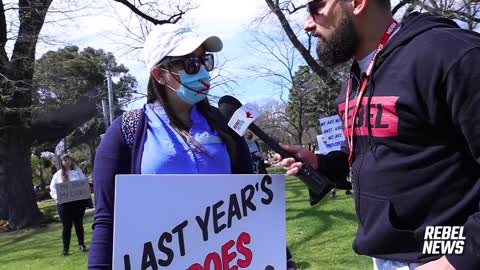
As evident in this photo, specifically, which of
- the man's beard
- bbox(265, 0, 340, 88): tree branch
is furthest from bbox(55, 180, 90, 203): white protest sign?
the man's beard

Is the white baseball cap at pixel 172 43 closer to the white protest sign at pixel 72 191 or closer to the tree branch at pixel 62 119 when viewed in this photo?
the white protest sign at pixel 72 191

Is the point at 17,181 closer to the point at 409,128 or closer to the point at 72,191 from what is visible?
the point at 72,191

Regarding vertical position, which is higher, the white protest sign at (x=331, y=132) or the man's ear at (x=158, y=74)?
the man's ear at (x=158, y=74)

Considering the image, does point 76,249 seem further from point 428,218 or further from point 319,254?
point 428,218

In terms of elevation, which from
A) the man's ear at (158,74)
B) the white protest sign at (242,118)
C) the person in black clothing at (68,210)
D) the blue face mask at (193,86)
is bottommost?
the person in black clothing at (68,210)

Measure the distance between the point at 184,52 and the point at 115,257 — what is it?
2.69ft

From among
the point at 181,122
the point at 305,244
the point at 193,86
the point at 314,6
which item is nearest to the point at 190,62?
the point at 193,86

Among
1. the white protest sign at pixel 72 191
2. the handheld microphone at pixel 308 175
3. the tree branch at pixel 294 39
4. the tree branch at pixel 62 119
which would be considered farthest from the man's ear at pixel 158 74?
the tree branch at pixel 62 119

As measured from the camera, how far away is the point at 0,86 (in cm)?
1517

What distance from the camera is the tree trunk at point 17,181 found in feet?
55.9

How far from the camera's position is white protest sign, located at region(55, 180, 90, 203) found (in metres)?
9.45

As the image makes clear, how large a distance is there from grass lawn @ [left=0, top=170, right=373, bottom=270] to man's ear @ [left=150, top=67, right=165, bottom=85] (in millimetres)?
4479

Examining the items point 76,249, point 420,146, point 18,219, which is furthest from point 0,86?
point 420,146

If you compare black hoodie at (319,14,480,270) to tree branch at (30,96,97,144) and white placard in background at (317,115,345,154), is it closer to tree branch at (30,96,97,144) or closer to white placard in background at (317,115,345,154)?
white placard in background at (317,115,345,154)
